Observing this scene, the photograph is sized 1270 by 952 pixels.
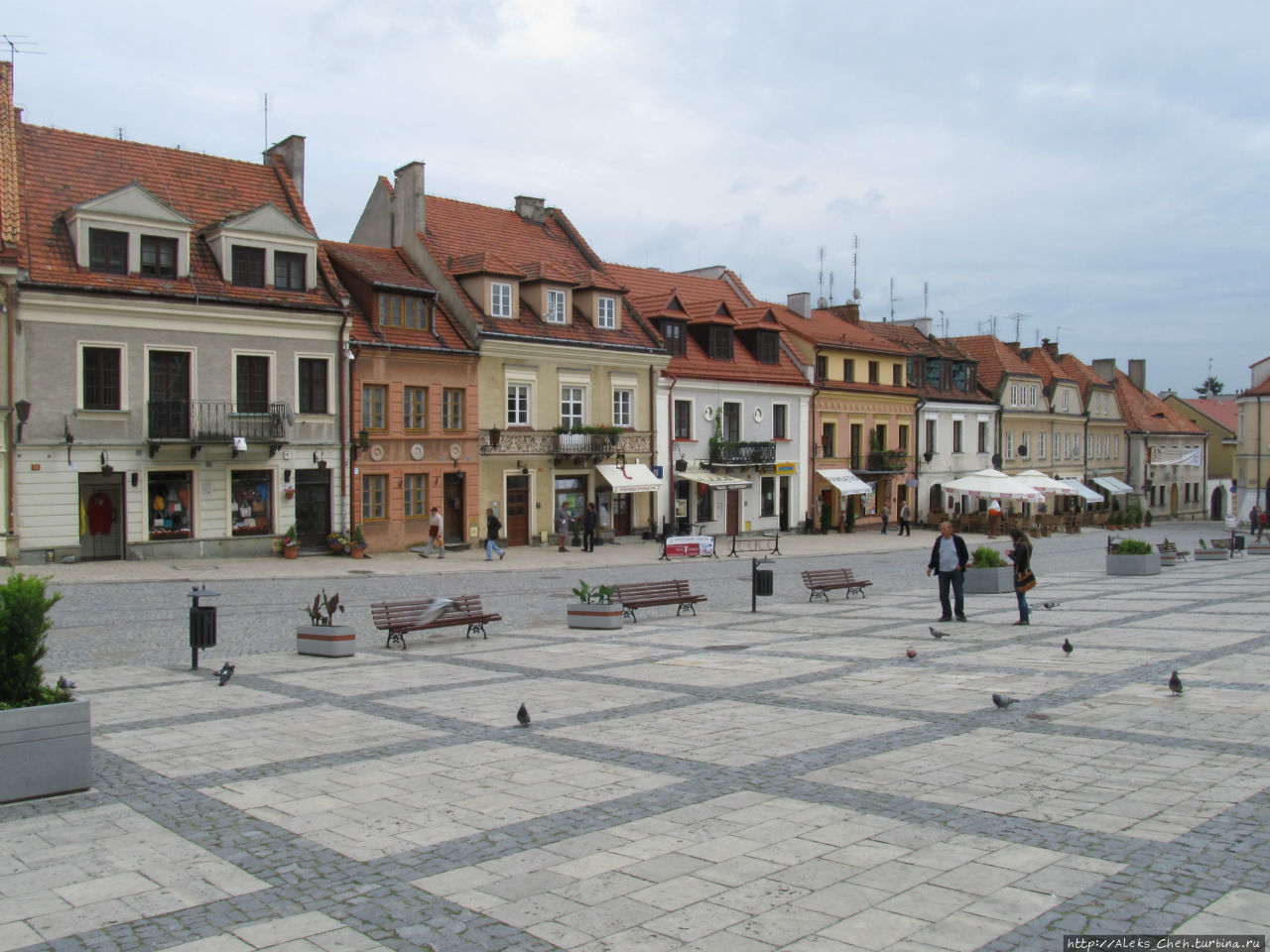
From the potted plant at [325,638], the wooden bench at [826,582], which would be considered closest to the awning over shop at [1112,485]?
the wooden bench at [826,582]

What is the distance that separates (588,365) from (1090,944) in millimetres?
34193

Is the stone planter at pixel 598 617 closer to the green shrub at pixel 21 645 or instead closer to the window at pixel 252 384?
the green shrub at pixel 21 645

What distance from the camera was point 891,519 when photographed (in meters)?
53.6

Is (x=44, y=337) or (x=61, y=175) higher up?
(x=61, y=175)

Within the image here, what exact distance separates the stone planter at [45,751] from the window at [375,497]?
80.7 feet

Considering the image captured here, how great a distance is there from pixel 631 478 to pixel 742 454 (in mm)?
6291

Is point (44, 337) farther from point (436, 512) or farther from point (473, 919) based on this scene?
point (473, 919)

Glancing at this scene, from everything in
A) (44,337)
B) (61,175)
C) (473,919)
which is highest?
(61,175)

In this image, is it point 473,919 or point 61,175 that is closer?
point 473,919

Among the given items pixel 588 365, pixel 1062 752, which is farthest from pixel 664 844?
pixel 588 365

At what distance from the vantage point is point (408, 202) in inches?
1475

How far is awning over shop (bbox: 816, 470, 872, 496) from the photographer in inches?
1896

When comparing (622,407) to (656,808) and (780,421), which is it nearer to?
(780,421)

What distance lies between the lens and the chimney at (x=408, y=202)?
3722 centimetres
